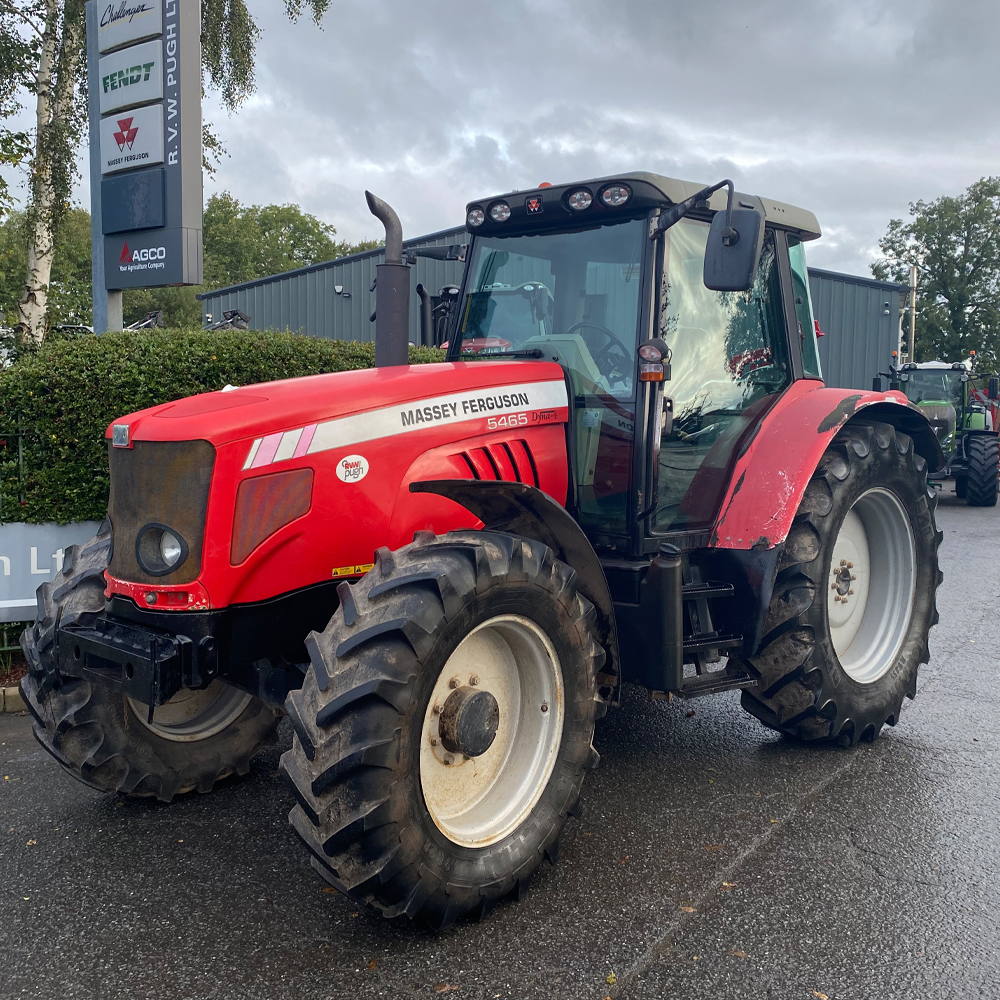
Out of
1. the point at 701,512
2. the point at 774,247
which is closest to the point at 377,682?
the point at 701,512

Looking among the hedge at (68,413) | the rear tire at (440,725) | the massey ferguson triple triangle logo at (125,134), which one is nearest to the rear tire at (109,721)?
the rear tire at (440,725)

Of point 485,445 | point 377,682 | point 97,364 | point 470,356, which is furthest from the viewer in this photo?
point 97,364

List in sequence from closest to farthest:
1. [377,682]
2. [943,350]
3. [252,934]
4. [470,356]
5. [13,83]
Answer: [377,682] → [252,934] → [470,356] → [13,83] → [943,350]

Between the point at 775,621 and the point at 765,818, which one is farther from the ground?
the point at 775,621

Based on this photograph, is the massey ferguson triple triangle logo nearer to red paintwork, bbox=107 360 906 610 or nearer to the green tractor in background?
red paintwork, bbox=107 360 906 610

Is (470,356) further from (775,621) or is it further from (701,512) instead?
(775,621)

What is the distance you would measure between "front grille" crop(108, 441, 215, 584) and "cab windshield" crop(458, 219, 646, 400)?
1583mm

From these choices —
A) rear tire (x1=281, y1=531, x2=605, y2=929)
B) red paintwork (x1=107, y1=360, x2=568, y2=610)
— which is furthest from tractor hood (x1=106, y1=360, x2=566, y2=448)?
rear tire (x1=281, y1=531, x2=605, y2=929)

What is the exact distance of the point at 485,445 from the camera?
11.7ft

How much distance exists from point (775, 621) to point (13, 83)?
56.2 ft

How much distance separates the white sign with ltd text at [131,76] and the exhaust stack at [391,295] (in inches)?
224

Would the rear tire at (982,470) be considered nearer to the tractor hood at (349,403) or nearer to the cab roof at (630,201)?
the cab roof at (630,201)

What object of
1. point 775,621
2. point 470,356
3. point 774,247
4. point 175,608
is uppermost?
point 774,247

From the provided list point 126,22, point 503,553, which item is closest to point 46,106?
point 126,22
